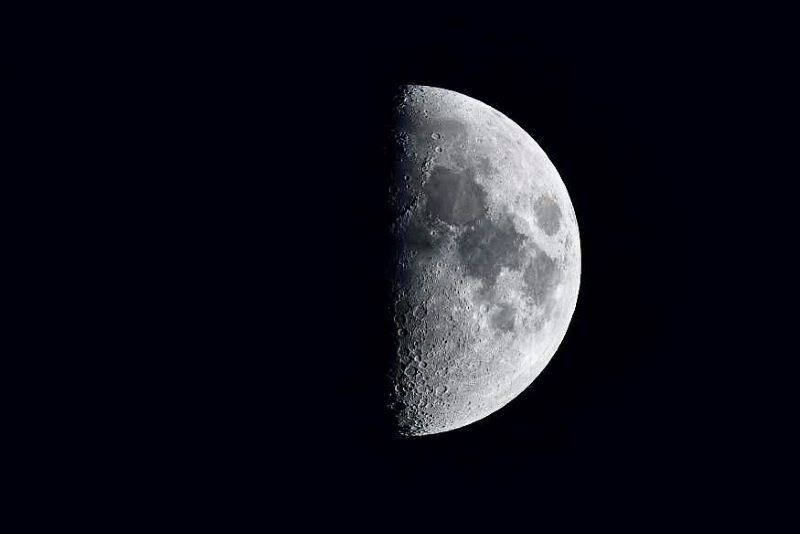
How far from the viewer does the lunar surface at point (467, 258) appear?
4.48 metres

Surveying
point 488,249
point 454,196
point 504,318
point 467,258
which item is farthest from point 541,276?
point 454,196

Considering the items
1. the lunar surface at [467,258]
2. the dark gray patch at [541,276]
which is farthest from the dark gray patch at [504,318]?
the dark gray patch at [541,276]

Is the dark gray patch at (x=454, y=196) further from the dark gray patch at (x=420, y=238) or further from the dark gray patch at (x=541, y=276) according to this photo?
the dark gray patch at (x=541, y=276)

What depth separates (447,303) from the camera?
4531 mm

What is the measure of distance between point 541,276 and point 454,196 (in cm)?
89

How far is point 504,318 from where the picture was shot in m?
4.70

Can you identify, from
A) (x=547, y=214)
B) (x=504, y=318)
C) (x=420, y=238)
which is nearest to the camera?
(x=420, y=238)

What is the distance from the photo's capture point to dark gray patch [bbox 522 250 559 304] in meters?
4.76

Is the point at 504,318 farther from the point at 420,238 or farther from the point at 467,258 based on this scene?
the point at 420,238

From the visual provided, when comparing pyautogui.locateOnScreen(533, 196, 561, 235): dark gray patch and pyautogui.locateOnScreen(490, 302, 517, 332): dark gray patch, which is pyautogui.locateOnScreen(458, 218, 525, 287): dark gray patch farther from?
pyautogui.locateOnScreen(533, 196, 561, 235): dark gray patch

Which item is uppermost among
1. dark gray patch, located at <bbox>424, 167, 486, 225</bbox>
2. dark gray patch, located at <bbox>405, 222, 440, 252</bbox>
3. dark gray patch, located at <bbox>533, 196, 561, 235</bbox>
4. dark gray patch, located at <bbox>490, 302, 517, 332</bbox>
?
dark gray patch, located at <bbox>533, 196, 561, 235</bbox>

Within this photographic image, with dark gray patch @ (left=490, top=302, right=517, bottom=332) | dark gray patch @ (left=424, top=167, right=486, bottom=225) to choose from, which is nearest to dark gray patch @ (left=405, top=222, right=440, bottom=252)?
dark gray patch @ (left=424, top=167, right=486, bottom=225)

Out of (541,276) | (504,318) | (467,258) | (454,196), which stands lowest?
(504,318)

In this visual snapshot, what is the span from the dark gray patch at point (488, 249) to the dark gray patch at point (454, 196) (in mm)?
101
